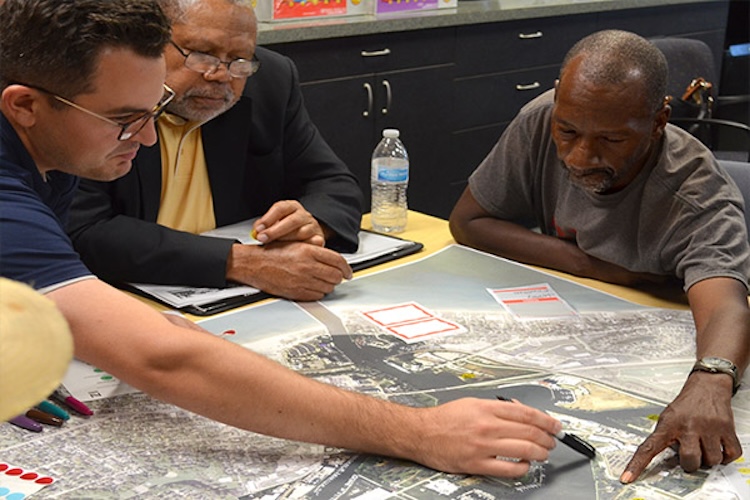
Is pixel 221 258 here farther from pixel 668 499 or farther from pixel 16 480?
pixel 668 499

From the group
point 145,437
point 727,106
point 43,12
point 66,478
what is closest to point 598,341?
point 145,437

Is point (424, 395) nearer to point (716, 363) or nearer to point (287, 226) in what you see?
point (716, 363)

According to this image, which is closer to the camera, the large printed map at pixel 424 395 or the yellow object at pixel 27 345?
the yellow object at pixel 27 345

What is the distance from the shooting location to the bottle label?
2.06 m

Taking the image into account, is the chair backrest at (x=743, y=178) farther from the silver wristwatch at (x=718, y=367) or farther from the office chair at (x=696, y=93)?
the office chair at (x=696, y=93)

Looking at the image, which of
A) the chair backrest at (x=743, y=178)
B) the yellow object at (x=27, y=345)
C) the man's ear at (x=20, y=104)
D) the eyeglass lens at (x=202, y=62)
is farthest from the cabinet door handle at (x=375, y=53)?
the yellow object at (x=27, y=345)

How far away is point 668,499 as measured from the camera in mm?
1054

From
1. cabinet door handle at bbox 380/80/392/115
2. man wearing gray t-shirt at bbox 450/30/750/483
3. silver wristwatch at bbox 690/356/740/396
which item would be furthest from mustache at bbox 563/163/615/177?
cabinet door handle at bbox 380/80/392/115

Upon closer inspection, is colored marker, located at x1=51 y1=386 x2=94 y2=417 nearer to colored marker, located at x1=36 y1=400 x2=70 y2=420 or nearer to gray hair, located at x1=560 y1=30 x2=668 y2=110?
colored marker, located at x1=36 y1=400 x2=70 y2=420

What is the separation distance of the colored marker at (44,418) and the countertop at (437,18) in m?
2.09

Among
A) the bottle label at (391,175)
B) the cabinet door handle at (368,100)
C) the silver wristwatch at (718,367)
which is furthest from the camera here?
the cabinet door handle at (368,100)

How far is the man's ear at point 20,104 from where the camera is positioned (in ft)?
3.80

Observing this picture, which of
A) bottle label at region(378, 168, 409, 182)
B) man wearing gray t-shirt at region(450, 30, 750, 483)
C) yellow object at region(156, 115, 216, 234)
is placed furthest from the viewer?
bottle label at region(378, 168, 409, 182)

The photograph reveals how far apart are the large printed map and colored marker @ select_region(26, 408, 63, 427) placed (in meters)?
0.02
